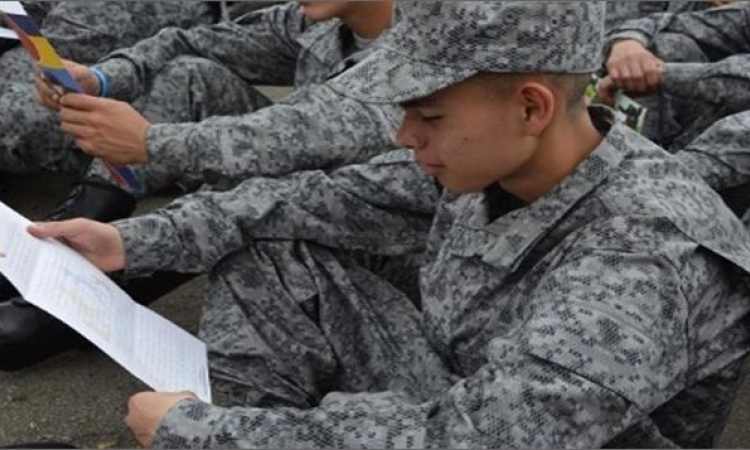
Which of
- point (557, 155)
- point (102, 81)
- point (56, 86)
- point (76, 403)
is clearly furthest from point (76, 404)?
point (557, 155)

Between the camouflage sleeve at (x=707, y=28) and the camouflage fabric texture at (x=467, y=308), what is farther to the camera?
the camouflage sleeve at (x=707, y=28)

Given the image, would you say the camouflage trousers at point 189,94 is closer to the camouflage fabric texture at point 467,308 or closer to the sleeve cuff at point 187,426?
the camouflage fabric texture at point 467,308

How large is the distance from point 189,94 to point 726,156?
147 cm

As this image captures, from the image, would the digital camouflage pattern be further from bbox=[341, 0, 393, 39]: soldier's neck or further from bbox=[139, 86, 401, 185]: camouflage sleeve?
bbox=[139, 86, 401, 185]: camouflage sleeve

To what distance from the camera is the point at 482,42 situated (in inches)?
51.7

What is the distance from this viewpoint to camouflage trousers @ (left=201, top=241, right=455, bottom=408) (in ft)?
6.23

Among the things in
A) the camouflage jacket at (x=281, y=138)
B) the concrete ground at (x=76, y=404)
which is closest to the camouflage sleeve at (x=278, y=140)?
the camouflage jacket at (x=281, y=138)

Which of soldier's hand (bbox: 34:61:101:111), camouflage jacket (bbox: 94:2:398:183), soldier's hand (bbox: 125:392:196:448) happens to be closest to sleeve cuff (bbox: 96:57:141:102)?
soldier's hand (bbox: 34:61:101:111)

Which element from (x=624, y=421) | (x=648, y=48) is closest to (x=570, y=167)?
(x=624, y=421)

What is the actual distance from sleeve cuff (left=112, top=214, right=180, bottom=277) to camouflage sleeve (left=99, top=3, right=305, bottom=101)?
99 centimetres

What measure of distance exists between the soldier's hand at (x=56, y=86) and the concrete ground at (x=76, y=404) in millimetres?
570

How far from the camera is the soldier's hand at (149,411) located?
4.57 ft

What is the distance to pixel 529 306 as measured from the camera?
Result: 139 centimetres

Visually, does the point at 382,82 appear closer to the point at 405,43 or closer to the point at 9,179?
the point at 405,43
